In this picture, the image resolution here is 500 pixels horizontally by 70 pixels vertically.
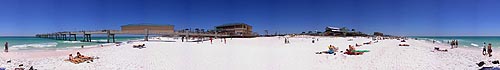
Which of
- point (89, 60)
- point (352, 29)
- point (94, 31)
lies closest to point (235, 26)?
point (94, 31)

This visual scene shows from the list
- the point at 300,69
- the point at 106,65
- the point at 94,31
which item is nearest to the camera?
the point at 300,69

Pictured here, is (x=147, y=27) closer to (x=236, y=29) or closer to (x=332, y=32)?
(x=236, y=29)

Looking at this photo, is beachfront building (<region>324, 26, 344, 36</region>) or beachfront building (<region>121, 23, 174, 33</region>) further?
beachfront building (<region>324, 26, 344, 36</region>)

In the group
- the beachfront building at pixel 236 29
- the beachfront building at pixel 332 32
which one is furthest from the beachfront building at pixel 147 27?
the beachfront building at pixel 332 32

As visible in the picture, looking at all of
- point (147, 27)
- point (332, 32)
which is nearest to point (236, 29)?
point (147, 27)

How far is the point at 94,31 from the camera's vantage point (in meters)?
41.4

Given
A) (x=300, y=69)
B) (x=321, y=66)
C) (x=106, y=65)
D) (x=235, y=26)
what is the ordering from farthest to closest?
(x=235, y=26) < (x=106, y=65) < (x=321, y=66) < (x=300, y=69)

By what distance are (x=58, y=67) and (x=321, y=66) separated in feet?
27.2

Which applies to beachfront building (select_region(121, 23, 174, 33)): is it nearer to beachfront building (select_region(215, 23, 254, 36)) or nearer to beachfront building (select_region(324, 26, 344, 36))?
beachfront building (select_region(215, 23, 254, 36))

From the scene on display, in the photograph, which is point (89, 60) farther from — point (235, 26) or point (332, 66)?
point (235, 26)

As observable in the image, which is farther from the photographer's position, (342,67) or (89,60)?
(89,60)

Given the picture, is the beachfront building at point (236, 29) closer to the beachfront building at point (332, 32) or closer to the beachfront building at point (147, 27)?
the beachfront building at point (147, 27)

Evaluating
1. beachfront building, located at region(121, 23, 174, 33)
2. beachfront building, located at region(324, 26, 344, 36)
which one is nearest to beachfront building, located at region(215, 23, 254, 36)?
beachfront building, located at region(121, 23, 174, 33)

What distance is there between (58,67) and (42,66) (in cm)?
69
